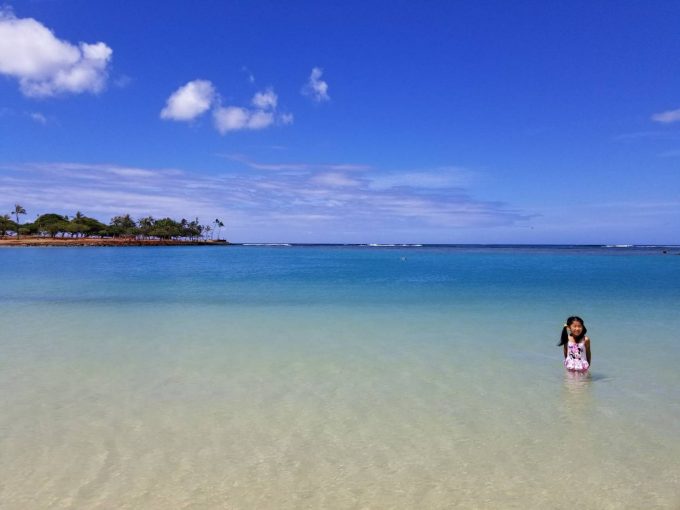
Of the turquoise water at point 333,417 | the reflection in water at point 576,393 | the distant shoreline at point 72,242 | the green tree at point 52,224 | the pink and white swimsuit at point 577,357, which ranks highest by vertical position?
the green tree at point 52,224

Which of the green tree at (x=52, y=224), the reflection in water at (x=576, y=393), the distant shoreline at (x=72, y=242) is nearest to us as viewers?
the reflection in water at (x=576, y=393)

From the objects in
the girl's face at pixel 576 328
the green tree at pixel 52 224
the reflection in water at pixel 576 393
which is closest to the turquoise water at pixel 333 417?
the reflection in water at pixel 576 393

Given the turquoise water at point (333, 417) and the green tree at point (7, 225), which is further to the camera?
the green tree at point (7, 225)

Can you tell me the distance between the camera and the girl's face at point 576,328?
28.4 feet

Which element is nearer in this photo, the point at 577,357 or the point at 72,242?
the point at 577,357

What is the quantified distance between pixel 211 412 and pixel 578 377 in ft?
21.5

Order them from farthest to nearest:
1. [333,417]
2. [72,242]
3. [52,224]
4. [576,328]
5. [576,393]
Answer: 1. [52,224]
2. [72,242]
3. [576,328]
4. [576,393]
5. [333,417]

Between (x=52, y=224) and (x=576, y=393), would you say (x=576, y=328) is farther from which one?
(x=52, y=224)

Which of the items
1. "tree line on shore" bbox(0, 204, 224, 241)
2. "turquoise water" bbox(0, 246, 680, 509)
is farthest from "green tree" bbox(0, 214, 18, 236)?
"turquoise water" bbox(0, 246, 680, 509)

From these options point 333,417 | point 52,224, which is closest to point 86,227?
point 52,224

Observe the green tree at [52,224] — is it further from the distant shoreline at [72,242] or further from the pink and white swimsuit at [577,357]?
the pink and white swimsuit at [577,357]

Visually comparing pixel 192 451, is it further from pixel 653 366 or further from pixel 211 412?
pixel 653 366

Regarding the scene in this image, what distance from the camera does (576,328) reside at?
28.6 feet

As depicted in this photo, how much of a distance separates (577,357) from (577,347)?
197 millimetres
